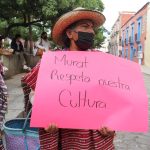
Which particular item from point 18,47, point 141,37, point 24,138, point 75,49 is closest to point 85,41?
point 75,49

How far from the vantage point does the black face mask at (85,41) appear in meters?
3.03

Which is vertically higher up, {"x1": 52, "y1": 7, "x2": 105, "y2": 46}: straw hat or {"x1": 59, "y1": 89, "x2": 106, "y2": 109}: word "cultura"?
{"x1": 52, "y1": 7, "x2": 105, "y2": 46}: straw hat

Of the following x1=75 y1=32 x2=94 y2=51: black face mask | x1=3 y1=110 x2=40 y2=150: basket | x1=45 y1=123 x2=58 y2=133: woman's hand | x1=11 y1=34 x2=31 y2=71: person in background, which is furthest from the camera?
x1=11 y1=34 x2=31 y2=71: person in background

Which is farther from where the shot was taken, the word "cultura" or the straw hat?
the straw hat

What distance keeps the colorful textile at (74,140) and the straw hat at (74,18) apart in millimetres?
709

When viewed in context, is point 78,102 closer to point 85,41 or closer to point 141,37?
point 85,41

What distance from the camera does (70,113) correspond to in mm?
2799

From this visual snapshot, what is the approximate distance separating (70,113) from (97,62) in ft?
1.40

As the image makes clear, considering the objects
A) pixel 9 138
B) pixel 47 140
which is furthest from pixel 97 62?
pixel 9 138

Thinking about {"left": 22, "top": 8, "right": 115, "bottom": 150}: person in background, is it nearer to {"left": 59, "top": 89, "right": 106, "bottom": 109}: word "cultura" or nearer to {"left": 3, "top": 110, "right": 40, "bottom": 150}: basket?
{"left": 59, "top": 89, "right": 106, "bottom": 109}: word "cultura"

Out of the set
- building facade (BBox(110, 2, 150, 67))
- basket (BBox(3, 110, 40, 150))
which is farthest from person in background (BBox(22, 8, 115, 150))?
building facade (BBox(110, 2, 150, 67))

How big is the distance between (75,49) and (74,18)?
0.22 m

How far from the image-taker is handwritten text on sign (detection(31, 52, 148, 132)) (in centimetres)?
279

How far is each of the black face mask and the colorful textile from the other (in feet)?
1.97
